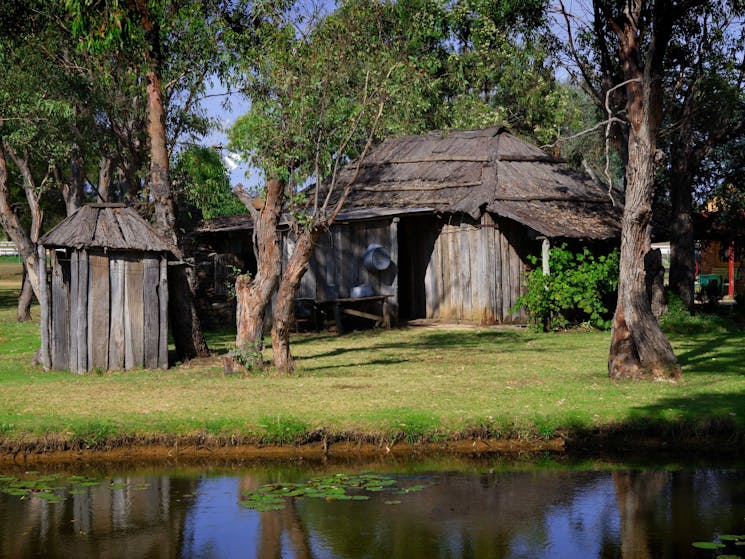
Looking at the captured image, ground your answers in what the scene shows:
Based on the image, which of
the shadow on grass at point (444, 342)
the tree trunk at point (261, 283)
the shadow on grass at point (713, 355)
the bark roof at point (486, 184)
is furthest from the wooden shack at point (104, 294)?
the bark roof at point (486, 184)

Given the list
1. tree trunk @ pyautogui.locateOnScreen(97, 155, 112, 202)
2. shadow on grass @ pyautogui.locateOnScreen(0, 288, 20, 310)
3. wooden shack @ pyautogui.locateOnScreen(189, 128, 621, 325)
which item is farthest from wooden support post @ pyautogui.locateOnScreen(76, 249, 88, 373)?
shadow on grass @ pyautogui.locateOnScreen(0, 288, 20, 310)

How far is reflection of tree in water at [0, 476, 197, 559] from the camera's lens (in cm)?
829

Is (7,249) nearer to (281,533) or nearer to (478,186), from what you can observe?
(478,186)

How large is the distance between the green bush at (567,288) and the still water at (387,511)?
12305mm

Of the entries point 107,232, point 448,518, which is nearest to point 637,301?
point 448,518

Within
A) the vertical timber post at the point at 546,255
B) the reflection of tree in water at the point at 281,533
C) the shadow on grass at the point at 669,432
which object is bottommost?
the reflection of tree in water at the point at 281,533

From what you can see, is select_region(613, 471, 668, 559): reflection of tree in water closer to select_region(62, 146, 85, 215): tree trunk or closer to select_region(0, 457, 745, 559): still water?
select_region(0, 457, 745, 559): still water

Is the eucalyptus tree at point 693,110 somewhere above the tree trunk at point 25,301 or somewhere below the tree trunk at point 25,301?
above

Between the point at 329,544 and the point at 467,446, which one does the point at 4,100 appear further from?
the point at 329,544

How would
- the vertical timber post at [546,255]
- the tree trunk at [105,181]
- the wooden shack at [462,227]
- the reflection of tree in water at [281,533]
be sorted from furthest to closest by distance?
the tree trunk at [105,181]
the wooden shack at [462,227]
the vertical timber post at [546,255]
the reflection of tree in water at [281,533]

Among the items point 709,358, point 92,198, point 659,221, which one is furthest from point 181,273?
point 92,198

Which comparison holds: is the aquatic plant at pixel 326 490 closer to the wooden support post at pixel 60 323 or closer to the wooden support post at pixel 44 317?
the wooden support post at pixel 60 323

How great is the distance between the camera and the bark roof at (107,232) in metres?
15.6

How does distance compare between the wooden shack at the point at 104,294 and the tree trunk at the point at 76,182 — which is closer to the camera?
the wooden shack at the point at 104,294
